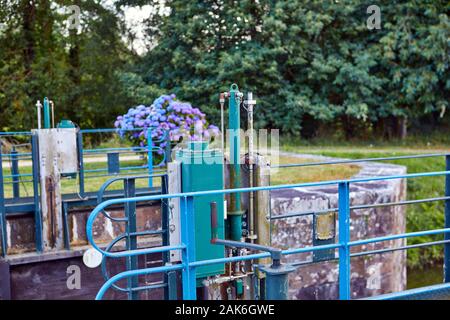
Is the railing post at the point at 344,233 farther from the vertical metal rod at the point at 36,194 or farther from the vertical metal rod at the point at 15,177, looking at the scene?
the vertical metal rod at the point at 15,177

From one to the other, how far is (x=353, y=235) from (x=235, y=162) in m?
4.59

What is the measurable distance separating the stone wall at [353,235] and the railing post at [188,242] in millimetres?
4603

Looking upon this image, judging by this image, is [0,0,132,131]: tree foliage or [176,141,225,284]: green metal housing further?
[0,0,132,131]: tree foliage

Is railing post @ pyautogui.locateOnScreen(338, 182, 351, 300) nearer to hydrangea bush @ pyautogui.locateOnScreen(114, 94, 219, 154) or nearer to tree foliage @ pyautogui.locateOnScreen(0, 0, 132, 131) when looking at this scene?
hydrangea bush @ pyautogui.locateOnScreen(114, 94, 219, 154)

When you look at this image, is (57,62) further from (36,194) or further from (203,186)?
(203,186)

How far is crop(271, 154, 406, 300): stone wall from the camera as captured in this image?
8.58 metres

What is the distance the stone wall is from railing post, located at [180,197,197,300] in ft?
15.1


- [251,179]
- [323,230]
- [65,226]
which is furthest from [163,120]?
[323,230]

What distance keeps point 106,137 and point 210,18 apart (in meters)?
5.08

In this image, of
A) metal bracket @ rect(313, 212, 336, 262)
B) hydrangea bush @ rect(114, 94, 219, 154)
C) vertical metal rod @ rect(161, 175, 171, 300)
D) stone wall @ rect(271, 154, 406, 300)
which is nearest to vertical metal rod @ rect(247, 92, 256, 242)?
metal bracket @ rect(313, 212, 336, 262)

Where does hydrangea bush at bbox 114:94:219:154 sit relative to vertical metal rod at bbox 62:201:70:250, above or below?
above

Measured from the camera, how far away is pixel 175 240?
4609mm

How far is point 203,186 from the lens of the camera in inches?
182

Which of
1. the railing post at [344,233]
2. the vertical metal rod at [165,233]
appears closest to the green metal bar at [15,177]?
the vertical metal rod at [165,233]
